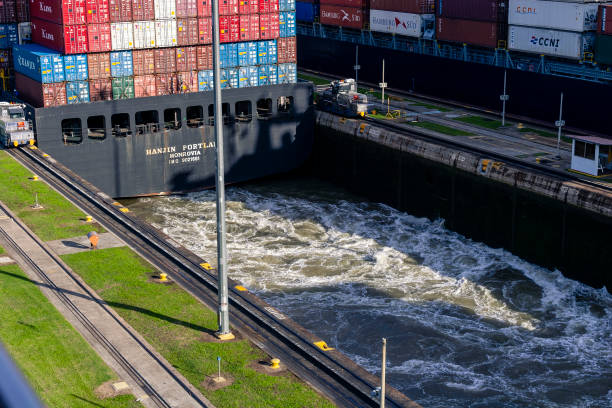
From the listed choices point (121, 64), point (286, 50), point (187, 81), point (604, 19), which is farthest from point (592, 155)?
point (121, 64)

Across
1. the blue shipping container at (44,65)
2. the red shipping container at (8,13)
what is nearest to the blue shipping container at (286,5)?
the blue shipping container at (44,65)

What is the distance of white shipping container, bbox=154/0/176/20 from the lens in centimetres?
6166

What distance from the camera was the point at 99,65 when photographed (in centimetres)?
6097

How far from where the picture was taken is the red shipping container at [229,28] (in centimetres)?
6425

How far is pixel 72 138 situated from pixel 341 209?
887 inches

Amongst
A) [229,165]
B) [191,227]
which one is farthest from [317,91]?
[191,227]

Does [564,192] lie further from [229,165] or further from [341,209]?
[229,165]

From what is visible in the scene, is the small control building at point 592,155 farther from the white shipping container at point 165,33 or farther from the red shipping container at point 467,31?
the white shipping container at point 165,33

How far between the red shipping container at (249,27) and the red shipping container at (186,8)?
4.14 metres

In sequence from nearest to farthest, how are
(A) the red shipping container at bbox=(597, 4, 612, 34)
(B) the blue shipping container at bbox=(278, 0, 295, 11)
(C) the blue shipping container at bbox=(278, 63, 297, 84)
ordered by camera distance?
(A) the red shipping container at bbox=(597, 4, 612, 34), (B) the blue shipping container at bbox=(278, 0, 295, 11), (C) the blue shipping container at bbox=(278, 63, 297, 84)

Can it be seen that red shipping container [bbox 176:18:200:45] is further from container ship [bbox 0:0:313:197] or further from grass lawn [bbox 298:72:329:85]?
grass lawn [bbox 298:72:329:85]

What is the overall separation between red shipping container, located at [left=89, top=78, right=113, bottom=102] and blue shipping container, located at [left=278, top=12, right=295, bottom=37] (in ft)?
51.8

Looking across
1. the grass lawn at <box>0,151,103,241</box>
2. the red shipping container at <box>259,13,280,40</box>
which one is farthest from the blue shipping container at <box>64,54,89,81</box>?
the red shipping container at <box>259,13,280,40</box>

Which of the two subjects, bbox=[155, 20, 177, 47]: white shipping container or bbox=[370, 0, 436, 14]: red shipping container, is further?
bbox=[370, 0, 436, 14]: red shipping container
